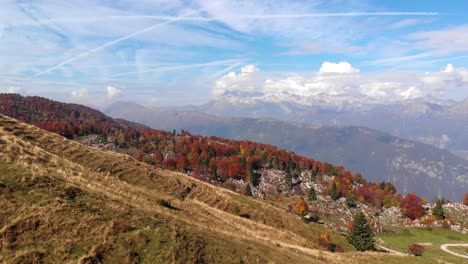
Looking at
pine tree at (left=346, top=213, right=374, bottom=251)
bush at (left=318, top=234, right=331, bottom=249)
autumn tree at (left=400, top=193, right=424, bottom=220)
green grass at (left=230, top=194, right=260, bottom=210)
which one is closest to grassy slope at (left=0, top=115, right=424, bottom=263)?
bush at (left=318, top=234, right=331, bottom=249)

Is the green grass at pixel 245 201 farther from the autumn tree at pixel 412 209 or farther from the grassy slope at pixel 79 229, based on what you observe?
the autumn tree at pixel 412 209

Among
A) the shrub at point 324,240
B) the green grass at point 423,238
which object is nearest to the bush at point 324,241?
the shrub at point 324,240

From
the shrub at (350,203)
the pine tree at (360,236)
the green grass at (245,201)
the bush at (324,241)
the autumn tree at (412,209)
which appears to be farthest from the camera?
the shrub at (350,203)

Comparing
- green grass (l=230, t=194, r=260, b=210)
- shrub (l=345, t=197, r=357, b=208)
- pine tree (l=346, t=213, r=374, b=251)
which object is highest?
green grass (l=230, t=194, r=260, b=210)

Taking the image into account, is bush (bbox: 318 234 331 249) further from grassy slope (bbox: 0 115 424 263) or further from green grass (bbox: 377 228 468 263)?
green grass (bbox: 377 228 468 263)

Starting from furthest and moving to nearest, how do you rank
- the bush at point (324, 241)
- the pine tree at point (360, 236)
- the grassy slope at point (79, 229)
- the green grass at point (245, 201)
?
the green grass at point (245, 201), the pine tree at point (360, 236), the bush at point (324, 241), the grassy slope at point (79, 229)

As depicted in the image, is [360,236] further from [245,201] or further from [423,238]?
[423,238]

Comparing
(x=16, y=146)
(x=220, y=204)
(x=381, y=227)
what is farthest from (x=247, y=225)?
(x=381, y=227)

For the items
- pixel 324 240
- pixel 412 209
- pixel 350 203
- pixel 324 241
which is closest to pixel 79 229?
pixel 324 241

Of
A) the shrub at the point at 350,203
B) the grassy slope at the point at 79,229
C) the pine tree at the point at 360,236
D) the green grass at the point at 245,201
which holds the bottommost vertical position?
the shrub at the point at 350,203
